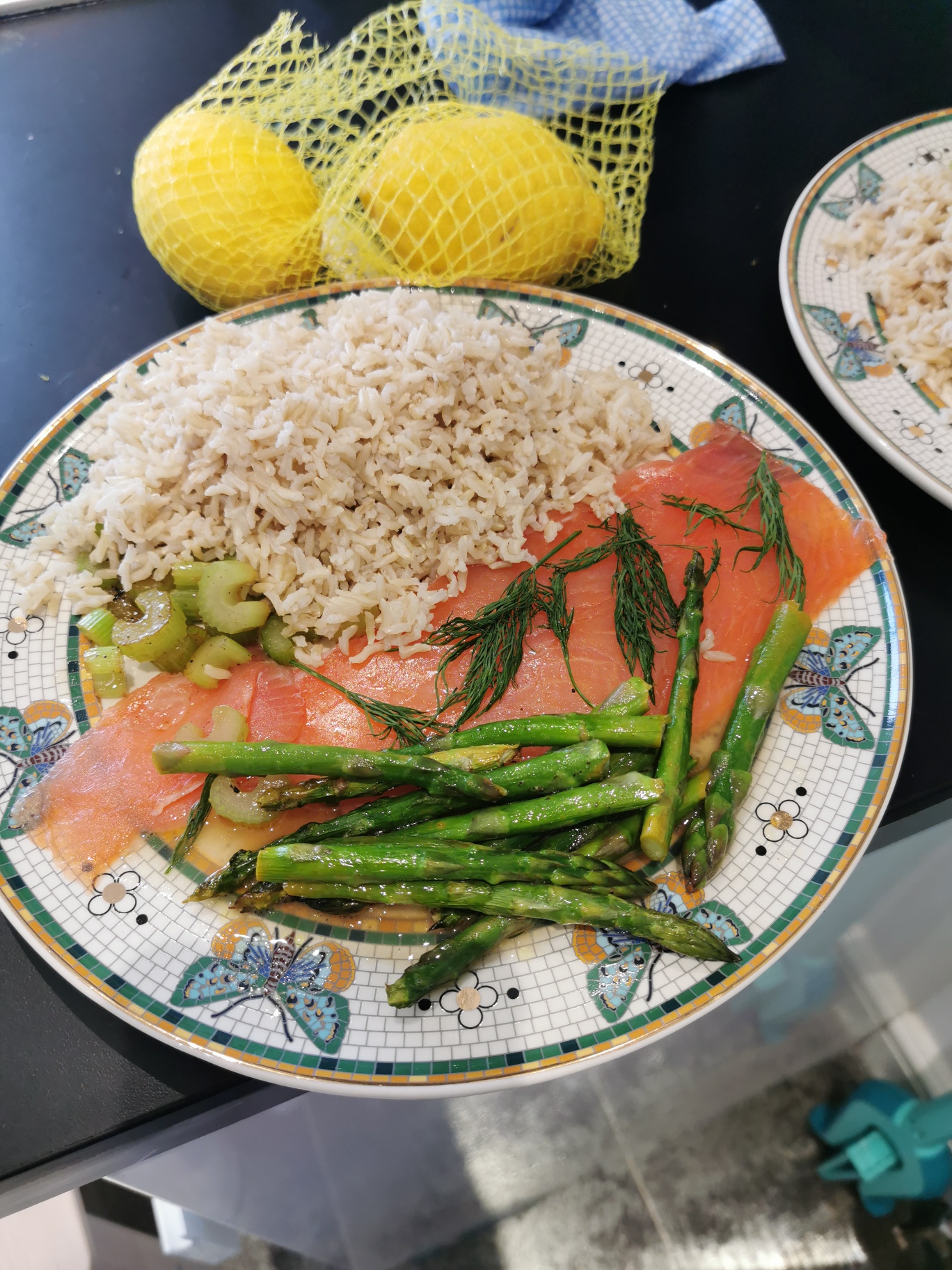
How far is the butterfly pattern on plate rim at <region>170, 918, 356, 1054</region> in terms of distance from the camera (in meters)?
1.75

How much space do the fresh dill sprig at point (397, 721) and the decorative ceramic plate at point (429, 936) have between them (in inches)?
18.8

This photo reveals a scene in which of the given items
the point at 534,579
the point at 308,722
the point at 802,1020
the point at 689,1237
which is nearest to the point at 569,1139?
the point at 689,1237

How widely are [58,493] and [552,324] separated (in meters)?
1.78

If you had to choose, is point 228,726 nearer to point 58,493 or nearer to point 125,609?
point 125,609

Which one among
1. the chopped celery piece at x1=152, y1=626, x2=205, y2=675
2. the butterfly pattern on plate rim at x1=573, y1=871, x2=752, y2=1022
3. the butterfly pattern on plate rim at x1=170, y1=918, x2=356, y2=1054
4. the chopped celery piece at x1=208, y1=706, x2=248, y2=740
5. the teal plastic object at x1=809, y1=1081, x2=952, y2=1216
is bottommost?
the teal plastic object at x1=809, y1=1081, x2=952, y2=1216

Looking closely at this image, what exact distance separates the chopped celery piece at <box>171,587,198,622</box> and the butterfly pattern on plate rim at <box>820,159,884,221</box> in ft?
8.94

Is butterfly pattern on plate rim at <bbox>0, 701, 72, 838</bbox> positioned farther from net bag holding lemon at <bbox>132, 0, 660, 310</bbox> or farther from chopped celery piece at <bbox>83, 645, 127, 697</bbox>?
net bag holding lemon at <bbox>132, 0, 660, 310</bbox>

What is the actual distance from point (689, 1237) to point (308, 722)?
1.59 m

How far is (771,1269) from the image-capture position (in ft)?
6.27

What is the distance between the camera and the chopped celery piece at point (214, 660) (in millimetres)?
2279

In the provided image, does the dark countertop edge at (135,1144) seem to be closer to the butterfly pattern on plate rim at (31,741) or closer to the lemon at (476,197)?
the butterfly pattern on plate rim at (31,741)

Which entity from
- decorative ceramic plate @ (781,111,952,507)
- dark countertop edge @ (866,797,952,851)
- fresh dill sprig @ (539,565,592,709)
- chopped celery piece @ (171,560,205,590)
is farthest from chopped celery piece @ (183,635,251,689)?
decorative ceramic plate @ (781,111,952,507)

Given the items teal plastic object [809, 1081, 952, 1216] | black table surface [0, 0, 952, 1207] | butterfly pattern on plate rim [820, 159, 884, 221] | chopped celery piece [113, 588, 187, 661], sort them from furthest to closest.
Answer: butterfly pattern on plate rim [820, 159, 884, 221] → chopped celery piece [113, 588, 187, 661] → teal plastic object [809, 1081, 952, 1216] → black table surface [0, 0, 952, 1207]

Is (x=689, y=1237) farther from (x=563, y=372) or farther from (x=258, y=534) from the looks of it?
(x=563, y=372)
